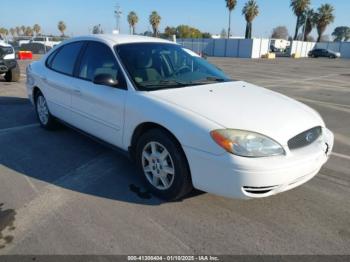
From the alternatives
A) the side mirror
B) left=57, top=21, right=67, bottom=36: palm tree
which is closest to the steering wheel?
the side mirror

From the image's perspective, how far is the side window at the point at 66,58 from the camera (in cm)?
478

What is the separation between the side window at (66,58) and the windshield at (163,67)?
3.18 ft

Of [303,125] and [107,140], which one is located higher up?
[303,125]

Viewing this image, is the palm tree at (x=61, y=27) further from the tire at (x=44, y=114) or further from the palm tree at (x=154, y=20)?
the tire at (x=44, y=114)

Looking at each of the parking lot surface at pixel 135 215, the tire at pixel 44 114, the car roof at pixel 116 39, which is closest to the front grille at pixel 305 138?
the parking lot surface at pixel 135 215

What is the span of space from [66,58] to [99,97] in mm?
1358

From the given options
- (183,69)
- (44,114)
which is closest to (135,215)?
(183,69)

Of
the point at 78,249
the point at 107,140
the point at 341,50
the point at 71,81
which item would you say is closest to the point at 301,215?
the point at 78,249

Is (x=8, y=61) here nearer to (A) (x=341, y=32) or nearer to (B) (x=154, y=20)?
(B) (x=154, y=20)

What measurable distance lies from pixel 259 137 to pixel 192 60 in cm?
198

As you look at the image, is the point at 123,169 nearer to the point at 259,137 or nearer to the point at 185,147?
the point at 185,147

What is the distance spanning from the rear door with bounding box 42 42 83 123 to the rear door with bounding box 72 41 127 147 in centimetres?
20

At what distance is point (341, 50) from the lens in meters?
61.4

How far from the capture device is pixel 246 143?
289cm
